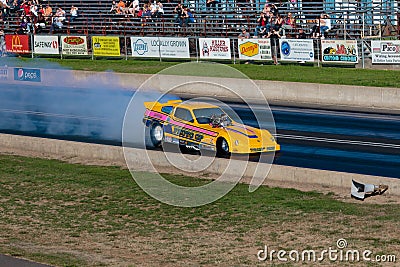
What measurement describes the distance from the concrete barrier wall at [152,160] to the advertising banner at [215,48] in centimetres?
1679

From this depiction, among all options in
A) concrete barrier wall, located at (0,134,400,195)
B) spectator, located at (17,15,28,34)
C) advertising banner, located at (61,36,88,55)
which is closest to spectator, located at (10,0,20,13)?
spectator, located at (17,15,28,34)

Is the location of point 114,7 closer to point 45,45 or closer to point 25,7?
point 45,45

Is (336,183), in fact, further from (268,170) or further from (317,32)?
(317,32)

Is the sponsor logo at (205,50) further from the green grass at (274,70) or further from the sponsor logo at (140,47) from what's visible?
the sponsor logo at (140,47)

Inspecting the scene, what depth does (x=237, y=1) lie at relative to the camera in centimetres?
4584

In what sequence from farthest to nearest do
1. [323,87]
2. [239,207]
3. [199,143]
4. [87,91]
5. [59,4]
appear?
[59,4]
[87,91]
[323,87]
[199,143]
[239,207]

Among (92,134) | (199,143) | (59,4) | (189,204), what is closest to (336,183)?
(189,204)

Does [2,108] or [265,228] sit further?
[2,108]

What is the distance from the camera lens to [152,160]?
2052cm

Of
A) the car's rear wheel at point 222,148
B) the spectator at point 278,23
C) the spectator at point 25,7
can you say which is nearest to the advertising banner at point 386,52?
the spectator at point 278,23

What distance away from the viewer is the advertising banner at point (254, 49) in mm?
38250

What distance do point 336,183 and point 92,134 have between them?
34.5 feet

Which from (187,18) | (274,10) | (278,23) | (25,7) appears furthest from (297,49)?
(25,7)

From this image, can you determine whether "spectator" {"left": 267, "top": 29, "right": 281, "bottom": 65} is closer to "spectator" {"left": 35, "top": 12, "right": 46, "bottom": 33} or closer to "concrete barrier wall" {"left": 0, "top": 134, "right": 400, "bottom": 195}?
"spectator" {"left": 35, "top": 12, "right": 46, "bottom": 33}
